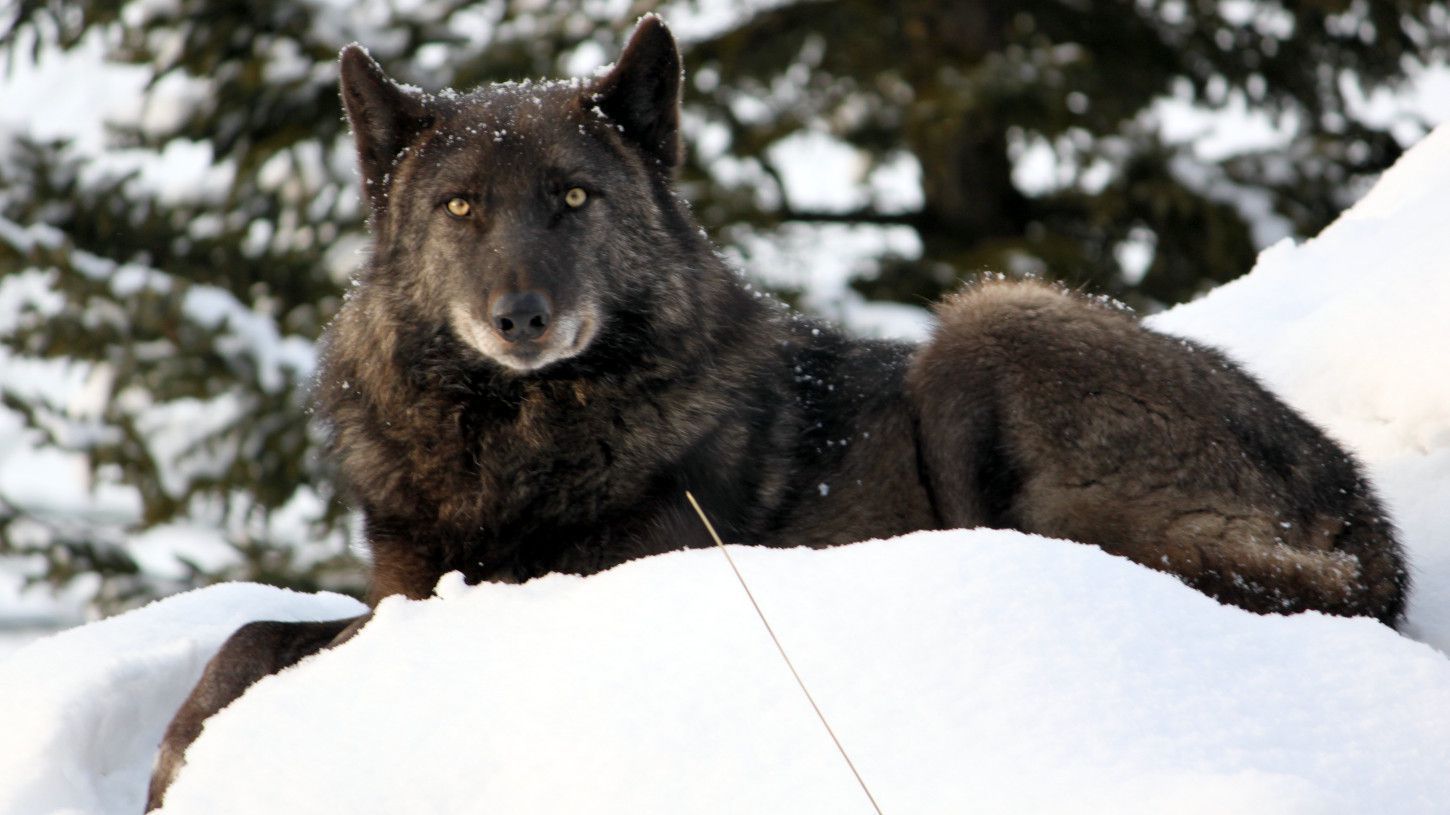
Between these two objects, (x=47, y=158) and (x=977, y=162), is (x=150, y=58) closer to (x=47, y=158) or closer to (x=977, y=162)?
(x=47, y=158)

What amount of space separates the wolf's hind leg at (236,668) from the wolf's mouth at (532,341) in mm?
770

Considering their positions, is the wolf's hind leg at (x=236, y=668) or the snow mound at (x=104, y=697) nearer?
the snow mound at (x=104, y=697)

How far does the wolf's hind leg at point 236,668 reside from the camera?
3.17 meters

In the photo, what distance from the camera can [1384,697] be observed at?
2.30 m

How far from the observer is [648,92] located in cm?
415

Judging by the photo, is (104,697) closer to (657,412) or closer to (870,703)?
(657,412)

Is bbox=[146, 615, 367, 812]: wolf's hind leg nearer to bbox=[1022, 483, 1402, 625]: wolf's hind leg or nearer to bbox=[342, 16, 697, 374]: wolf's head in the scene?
bbox=[342, 16, 697, 374]: wolf's head

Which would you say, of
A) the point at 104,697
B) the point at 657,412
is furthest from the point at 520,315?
the point at 104,697

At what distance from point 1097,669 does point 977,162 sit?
10012 millimetres

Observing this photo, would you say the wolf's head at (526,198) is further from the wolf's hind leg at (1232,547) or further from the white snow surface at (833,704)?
the wolf's hind leg at (1232,547)

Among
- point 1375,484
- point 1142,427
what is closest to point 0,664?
point 1142,427

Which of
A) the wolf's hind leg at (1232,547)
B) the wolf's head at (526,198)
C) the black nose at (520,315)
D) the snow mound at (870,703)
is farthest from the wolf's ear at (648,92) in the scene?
the snow mound at (870,703)

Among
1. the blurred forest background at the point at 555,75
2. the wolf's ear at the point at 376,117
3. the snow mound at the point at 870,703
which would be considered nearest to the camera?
the snow mound at the point at 870,703

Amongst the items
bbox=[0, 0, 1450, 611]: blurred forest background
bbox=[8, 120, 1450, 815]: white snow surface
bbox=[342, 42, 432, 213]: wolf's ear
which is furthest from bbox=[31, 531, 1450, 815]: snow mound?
bbox=[0, 0, 1450, 611]: blurred forest background
